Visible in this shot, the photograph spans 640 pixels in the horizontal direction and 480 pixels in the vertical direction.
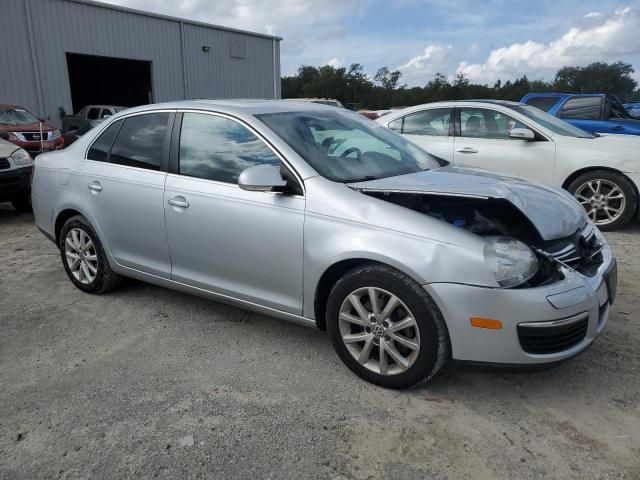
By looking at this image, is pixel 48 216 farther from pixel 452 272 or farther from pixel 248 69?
pixel 248 69

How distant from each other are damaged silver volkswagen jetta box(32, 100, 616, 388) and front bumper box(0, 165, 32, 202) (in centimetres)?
368

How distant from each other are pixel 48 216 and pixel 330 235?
9.53 ft

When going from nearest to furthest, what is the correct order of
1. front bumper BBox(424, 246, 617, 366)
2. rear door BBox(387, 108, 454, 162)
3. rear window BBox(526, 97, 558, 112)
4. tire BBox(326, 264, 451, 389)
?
front bumper BBox(424, 246, 617, 366)
tire BBox(326, 264, 451, 389)
rear door BBox(387, 108, 454, 162)
rear window BBox(526, 97, 558, 112)

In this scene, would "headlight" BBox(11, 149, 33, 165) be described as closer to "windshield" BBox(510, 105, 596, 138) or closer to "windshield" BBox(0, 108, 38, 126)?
"windshield" BBox(0, 108, 38, 126)

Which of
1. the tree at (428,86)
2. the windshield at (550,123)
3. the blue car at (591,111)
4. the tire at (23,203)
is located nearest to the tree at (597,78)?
the tree at (428,86)

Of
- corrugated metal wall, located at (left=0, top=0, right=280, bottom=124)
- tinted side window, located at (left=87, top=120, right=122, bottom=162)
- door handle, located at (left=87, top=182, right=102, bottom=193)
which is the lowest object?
door handle, located at (left=87, top=182, right=102, bottom=193)

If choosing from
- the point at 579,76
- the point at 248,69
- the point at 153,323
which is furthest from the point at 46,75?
the point at 579,76

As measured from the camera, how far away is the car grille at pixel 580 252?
280cm

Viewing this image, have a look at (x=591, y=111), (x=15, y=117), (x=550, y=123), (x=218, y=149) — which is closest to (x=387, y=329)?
(x=218, y=149)

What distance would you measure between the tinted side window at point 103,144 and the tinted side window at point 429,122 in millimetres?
4280

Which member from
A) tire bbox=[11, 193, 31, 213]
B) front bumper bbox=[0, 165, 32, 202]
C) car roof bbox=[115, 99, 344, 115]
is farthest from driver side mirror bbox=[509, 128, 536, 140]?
tire bbox=[11, 193, 31, 213]

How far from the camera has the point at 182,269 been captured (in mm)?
3574

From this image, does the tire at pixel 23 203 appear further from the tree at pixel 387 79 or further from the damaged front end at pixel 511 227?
the tree at pixel 387 79

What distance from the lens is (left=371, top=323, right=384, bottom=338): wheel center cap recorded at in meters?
2.74
